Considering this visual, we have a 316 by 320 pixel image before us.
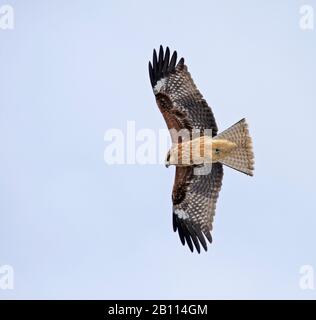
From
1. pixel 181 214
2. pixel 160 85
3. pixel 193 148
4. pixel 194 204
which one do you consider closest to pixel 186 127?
pixel 193 148

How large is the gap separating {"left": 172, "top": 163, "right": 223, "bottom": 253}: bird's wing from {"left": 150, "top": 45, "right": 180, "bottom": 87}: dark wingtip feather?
1430mm

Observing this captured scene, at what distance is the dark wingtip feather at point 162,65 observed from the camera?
52.1 ft

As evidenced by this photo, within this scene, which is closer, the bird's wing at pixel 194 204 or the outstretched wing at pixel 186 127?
the outstretched wing at pixel 186 127

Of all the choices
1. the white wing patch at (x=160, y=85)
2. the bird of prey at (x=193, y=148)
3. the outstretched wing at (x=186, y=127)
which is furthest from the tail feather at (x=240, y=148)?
the white wing patch at (x=160, y=85)

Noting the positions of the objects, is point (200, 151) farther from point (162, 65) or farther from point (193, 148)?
point (162, 65)

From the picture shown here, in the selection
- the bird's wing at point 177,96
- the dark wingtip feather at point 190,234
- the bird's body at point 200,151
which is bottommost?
the dark wingtip feather at point 190,234

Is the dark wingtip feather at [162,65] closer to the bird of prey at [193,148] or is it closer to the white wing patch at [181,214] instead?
the bird of prey at [193,148]

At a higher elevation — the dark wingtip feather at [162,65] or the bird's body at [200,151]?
the dark wingtip feather at [162,65]

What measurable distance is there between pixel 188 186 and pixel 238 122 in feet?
5.12

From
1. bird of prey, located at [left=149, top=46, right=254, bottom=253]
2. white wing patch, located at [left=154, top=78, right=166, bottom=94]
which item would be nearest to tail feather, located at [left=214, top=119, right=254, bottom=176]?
bird of prey, located at [left=149, top=46, right=254, bottom=253]

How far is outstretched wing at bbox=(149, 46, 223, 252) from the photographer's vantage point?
15.5 meters

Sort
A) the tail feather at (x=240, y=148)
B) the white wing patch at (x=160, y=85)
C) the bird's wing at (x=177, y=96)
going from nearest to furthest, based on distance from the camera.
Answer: the tail feather at (x=240, y=148) < the bird's wing at (x=177, y=96) < the white wing patch at (x=160, y=85)
